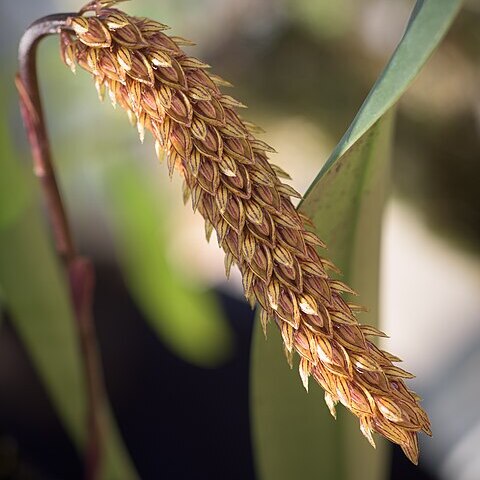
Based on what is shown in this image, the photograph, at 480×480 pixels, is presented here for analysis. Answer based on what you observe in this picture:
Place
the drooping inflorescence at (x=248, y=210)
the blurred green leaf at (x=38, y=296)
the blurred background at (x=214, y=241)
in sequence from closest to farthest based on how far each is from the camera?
the drooping inflorescence at (x=248, y=210) < the blurred green leaf at (x=38, y=296) < the blurred background at (x=214, y=241)

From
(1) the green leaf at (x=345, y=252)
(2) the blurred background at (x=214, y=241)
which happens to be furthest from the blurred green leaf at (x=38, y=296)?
(1) the green leaf at (x=345, y=252)

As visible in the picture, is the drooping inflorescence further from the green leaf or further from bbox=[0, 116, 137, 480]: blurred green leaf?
bbox=[0, 116, 137, 480]: blurred green leaf

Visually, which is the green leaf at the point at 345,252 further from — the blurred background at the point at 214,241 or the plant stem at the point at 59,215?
the blurred background at the point at 214,241

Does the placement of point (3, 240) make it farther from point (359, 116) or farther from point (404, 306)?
point (404, 306)

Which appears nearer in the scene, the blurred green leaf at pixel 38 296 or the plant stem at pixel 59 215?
the plant stem at pixel 59 215

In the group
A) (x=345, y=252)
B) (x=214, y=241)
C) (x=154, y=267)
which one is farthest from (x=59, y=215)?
(x=214, y=241)

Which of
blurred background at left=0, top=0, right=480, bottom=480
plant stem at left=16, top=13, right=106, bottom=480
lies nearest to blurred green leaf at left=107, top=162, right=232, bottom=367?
blurred background at left=0, top=0, right=480, bottom=480

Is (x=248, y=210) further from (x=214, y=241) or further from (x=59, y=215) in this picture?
(x=214, y=241)

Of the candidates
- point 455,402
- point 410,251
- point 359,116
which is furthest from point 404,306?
point 359,116
